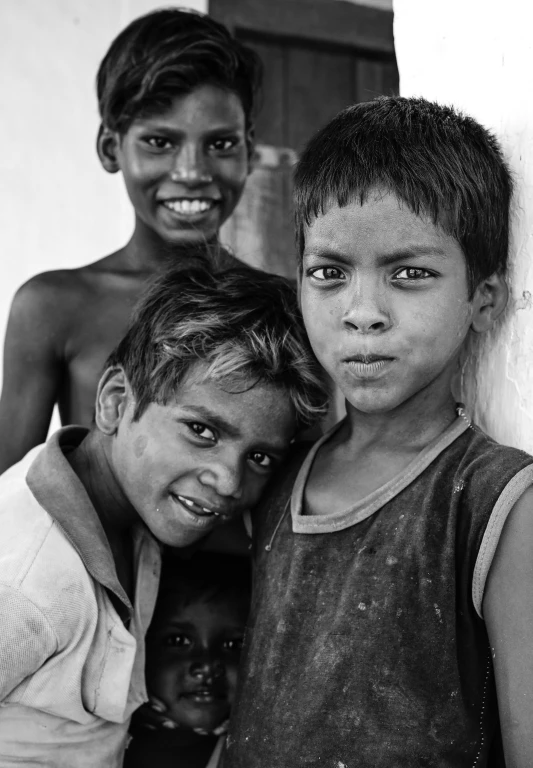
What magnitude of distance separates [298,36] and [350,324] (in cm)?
258

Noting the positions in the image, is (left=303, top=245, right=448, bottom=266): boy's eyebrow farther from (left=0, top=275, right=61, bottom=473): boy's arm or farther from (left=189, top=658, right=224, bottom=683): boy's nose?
(left=0, top=275, right=61, bottom=473): boy's arm

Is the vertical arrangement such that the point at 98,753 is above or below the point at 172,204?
below

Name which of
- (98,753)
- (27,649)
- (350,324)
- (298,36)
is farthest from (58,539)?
(298,36)

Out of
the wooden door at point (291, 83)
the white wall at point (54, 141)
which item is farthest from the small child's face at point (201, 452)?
the wooden door at point (291, 83)

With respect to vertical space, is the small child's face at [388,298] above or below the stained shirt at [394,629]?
above

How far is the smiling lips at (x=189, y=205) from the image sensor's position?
251 cm

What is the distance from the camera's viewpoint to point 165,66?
8.00 feet

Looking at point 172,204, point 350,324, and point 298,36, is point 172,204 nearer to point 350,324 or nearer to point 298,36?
point 350,324

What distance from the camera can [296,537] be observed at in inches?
68.2

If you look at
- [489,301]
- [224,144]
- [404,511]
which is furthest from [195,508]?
[224,144]

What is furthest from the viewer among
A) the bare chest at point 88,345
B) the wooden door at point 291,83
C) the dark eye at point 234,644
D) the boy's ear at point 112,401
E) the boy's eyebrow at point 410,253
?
the wooden door at point 291,83

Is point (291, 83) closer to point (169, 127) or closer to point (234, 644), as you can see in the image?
point (169, 127)

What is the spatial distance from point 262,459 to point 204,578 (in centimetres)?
36

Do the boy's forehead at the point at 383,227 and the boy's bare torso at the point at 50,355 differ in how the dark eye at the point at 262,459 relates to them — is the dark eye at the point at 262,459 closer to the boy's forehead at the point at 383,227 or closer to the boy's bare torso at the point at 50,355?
the boy's forehead at the point at 383,227
